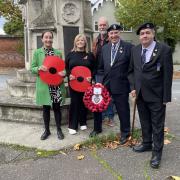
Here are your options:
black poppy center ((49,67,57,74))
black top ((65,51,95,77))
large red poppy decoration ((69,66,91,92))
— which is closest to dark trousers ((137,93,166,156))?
large red poppy decoration ((69,66,91,92))

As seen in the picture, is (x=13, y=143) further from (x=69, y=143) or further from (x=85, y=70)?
(x=85, y=70)

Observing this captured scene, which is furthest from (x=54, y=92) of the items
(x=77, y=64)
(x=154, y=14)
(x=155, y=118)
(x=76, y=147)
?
(x=154, y=14)

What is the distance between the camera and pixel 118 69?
19.5 feet

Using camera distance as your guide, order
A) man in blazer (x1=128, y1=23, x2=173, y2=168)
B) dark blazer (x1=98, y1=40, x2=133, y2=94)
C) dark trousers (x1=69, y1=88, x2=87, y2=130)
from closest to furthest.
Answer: man in blazer (x1=128, y1=23, x2=173, y2=168) → dark blazer (x1=98, y1=40, x2=133, y2=94) → dark trousers (x1=69, y1=88, x2=87, y2=130)

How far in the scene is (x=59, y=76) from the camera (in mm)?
6344

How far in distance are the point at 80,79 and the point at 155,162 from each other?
6.92 ft

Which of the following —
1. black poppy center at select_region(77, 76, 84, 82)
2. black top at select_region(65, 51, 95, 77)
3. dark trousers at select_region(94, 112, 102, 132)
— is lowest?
dark trousers at select_region(94, 112, 102, 132)

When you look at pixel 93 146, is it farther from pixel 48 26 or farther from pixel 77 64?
pixel 48 26

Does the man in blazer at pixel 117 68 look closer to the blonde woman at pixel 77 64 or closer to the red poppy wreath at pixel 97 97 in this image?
the red poppy wreath at pixel 97 97

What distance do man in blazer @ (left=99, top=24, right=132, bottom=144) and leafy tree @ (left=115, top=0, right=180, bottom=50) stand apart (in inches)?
757

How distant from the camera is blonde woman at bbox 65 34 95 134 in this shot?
20.8 ft

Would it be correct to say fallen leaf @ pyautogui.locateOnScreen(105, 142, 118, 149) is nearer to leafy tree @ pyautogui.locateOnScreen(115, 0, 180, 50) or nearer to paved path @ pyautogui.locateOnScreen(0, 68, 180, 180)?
paved path @ pyautogui.locateOnScreen(0, 68, 180, 180)

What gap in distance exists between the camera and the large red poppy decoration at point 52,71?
6.26 meters

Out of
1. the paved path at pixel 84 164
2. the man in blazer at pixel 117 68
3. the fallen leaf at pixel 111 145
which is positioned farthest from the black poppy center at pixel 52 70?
the fallen leaf at pixel 111 145
